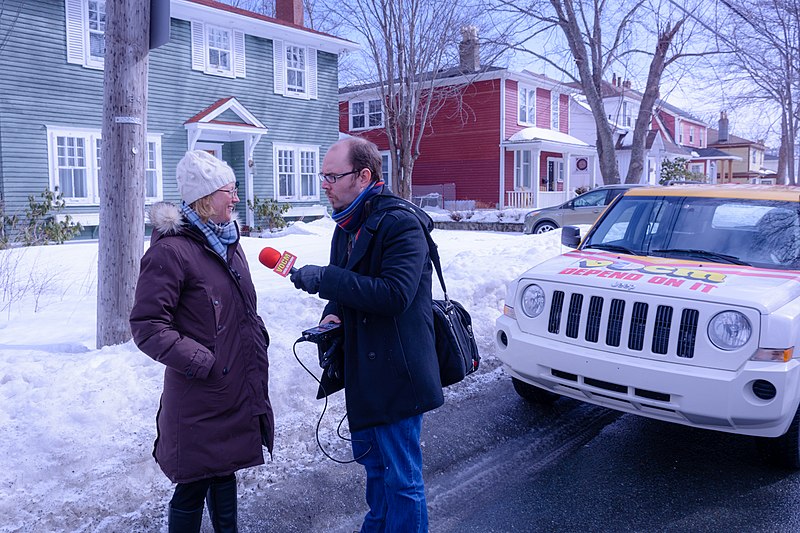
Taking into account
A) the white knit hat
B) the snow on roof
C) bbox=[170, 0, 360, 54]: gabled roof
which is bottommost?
the white knit hat

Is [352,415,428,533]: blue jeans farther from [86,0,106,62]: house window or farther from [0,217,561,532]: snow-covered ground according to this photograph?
[86,0,106,62]: house window

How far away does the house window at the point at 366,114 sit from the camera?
3356cm

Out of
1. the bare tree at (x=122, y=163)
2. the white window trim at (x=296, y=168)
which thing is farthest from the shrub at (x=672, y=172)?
the bare tree at (x=122, y=163)

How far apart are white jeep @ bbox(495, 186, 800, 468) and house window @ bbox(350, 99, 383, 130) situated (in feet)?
94.1

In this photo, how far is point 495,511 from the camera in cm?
389

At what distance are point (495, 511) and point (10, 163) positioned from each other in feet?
55.5

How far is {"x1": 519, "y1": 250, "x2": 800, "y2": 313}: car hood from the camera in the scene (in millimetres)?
4168

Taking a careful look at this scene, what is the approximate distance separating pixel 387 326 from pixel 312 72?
22.6 m

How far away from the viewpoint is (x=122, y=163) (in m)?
5.49

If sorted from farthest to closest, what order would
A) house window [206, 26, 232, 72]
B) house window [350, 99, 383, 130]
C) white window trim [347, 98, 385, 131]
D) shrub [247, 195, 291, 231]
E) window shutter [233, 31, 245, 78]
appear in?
house window [350, 99, 383, 130] → white window trim [347, 98, 385, 131] → shrub [247, 195, 291, 231] → window shutter [233, 31, 245, 78] → house window [206, 26, 232, 72]

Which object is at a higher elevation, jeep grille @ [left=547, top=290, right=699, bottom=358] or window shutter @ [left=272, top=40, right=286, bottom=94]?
window shutter @ [left=272, top=40, right=286, bottom=94]

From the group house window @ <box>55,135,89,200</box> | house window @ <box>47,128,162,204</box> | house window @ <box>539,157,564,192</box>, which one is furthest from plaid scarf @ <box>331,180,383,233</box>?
house window @ <box>539,157,564,192</box>

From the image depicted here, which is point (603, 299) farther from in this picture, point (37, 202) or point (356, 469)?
point (37, 202)

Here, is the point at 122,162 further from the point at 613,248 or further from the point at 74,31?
the point at 74,31
